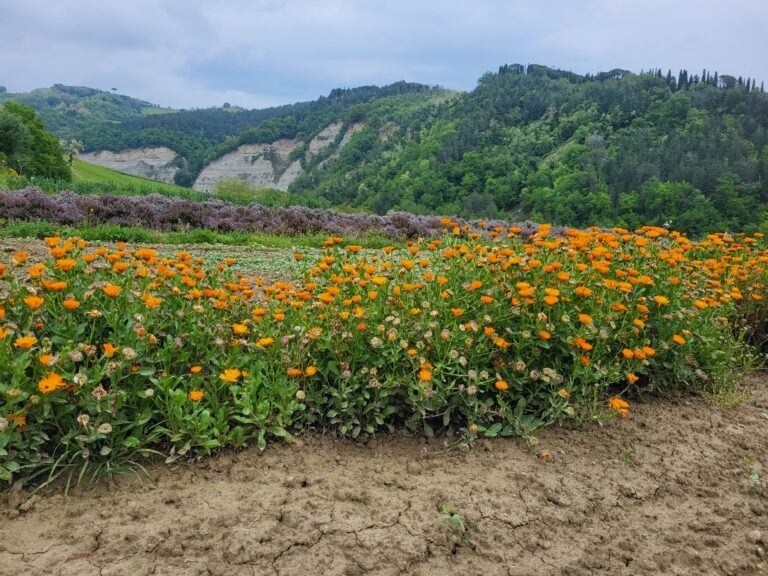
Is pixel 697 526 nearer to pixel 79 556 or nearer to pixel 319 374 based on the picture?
pixel 319 374

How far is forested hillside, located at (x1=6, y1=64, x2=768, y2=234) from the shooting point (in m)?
50.4

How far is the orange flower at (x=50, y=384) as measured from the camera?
206 centimetres

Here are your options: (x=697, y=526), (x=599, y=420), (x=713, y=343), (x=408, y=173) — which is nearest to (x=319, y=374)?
(x=599, y=420)

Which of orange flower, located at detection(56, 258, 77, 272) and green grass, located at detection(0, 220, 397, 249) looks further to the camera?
green grass, located at detection(0, 220, 397, 249)

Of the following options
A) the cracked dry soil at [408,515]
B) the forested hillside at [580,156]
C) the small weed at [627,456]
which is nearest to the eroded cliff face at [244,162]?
the forested hillside at [580,156]

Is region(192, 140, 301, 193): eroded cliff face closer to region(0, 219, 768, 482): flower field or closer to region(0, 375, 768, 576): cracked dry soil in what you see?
region(0, 219, 768, 482): flower field

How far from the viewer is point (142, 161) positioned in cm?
12838

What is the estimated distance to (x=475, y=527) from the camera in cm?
214

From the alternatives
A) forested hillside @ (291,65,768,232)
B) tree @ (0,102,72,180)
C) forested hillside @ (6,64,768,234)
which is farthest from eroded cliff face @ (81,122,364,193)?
tree @ (0,102,72,180)

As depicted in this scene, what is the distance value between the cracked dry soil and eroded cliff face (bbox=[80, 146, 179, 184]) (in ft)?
439

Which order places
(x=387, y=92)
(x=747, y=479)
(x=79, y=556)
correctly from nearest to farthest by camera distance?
(x=79, y=556) < (x=747, y=479) < (x=387, y=92)

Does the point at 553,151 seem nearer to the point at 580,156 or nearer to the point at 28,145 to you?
the point at 580,156

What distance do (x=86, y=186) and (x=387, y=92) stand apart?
164160 millimetres

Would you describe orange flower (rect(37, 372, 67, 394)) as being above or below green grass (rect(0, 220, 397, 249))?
above
